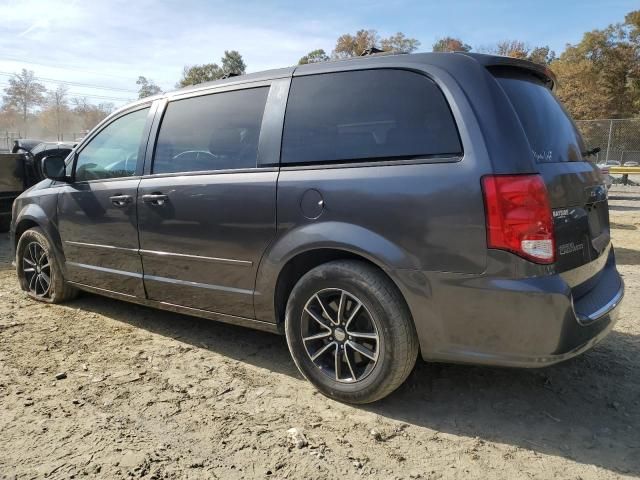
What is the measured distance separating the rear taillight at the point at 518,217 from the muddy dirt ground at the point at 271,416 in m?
0.96

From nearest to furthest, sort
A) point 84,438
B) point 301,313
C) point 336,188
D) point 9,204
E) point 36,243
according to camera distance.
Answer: point 84,438
point 336,188
point 301,313
point 36,243
point 9,204

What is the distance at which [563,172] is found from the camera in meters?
2.64

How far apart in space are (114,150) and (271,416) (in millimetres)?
2573

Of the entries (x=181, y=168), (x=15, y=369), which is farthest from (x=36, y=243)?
(x=181, y=168)

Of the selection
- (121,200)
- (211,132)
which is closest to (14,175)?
(121,200)

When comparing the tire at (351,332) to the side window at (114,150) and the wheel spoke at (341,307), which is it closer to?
the wheel spoke at (341,307)

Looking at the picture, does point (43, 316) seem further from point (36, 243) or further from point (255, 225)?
point (255, 225)

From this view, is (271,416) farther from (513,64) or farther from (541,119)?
(513,64)

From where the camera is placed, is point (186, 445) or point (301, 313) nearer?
point (186, 445)

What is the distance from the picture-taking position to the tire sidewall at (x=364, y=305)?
272 cm

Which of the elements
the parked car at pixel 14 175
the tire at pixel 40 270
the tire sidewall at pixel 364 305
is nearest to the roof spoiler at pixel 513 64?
the tire sidewall at pixel 364 305

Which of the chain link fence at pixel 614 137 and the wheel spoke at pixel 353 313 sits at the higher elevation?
the chain link fence at pixel 614 137

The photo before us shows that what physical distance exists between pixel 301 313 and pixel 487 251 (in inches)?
45.1

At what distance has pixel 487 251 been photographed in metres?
2.42
